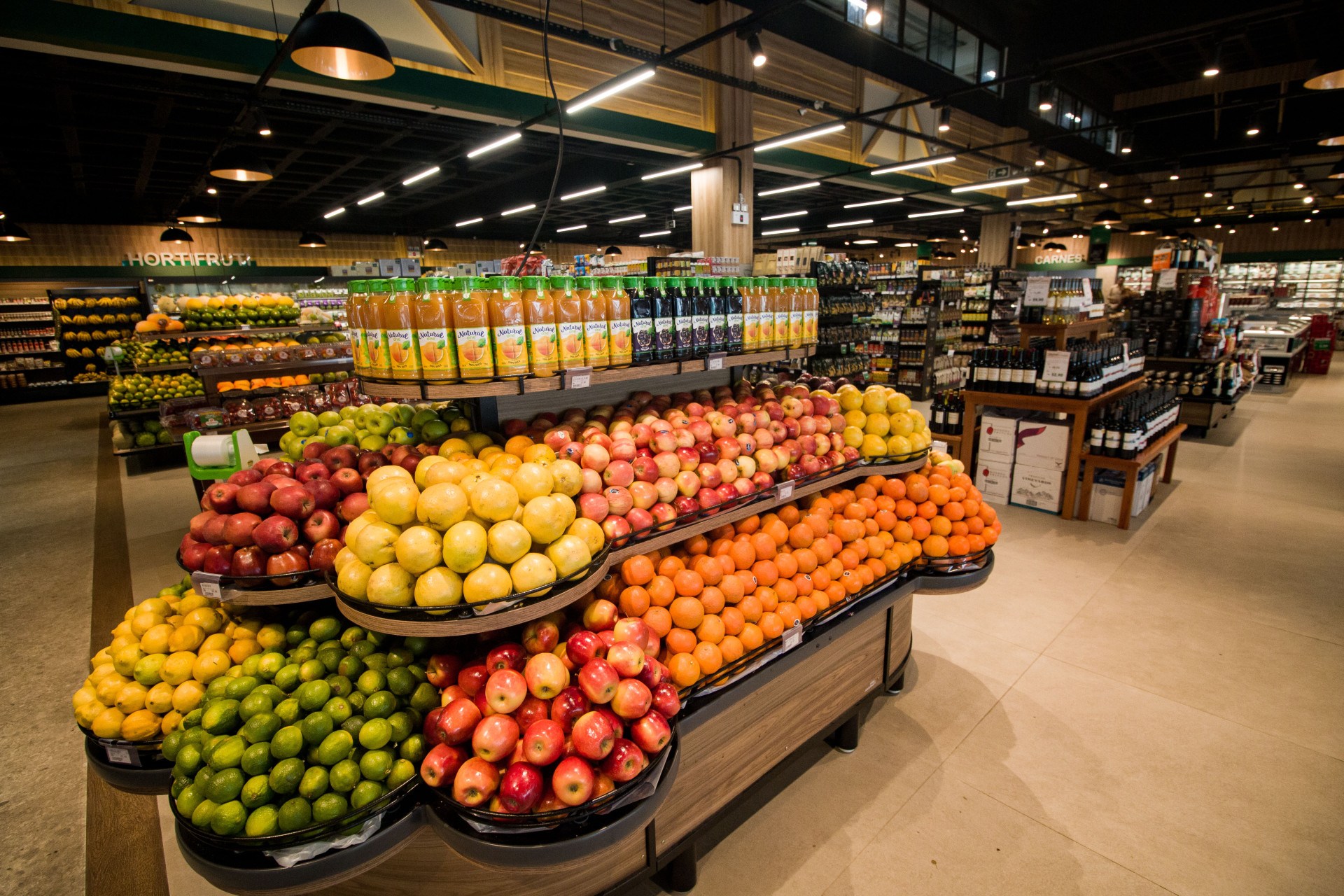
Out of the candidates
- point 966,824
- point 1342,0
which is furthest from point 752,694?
point 1342,0

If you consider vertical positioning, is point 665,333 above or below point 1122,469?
above

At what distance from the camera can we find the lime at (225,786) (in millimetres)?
1387

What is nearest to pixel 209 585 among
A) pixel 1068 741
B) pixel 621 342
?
pixel 621 342

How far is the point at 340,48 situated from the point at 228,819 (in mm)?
3605

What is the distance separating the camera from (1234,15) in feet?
15.9

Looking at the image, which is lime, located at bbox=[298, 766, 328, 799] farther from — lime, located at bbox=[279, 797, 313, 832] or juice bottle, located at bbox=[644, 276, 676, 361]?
juice bottle, located at bbox=[644, 276, 676, 361]

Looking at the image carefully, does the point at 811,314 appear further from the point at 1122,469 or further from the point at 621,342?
the point at 1122,469

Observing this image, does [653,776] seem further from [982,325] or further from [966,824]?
[982,325]

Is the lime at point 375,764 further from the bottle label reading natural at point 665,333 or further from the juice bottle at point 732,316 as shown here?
the juice bottle at point 732,316

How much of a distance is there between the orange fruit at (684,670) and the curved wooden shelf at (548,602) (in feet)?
1.17

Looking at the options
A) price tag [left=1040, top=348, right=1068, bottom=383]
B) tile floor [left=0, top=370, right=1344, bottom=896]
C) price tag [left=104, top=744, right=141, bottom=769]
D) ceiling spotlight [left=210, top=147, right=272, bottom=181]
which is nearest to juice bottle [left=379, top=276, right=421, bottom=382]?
price tag [left=104, top=744, right=141, bottom=769]

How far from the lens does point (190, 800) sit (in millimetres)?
1418

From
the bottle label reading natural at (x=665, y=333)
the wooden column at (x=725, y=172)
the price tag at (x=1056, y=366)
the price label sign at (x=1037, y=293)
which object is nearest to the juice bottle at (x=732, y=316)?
the bottle label reading natural at (x=665, y=333)

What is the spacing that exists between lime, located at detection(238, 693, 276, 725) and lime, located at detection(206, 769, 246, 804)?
0.14 meters
